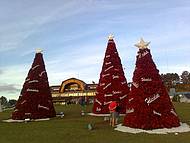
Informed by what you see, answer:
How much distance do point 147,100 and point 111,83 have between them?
12181mm

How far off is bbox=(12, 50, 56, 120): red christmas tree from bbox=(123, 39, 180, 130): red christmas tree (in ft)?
35.5

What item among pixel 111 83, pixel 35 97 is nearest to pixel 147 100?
pixel 111 83

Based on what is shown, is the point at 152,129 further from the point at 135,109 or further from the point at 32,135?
the point at 32,135

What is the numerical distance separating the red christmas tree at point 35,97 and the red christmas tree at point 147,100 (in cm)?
1081

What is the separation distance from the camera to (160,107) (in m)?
21.2

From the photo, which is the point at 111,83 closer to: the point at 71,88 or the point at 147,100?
the point at 147,100

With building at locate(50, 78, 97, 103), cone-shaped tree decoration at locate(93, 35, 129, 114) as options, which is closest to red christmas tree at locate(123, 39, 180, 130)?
cone-shaped tree decoration at locate(93, 35, 129, 114)

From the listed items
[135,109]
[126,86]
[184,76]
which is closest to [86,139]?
[135,109]

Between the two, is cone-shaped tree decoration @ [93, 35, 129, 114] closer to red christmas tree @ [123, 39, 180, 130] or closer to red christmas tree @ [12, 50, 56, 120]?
red christmas tree @ [12, 50, 56, 120]

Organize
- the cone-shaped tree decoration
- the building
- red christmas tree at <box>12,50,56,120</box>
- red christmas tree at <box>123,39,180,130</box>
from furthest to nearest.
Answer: the building < the cone-shaped tree decoration < red christmas tree at <box>12,50,56,120</box> < red christmas tree at <box>123,39,180,130</box>

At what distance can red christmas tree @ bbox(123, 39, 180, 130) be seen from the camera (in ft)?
68.1

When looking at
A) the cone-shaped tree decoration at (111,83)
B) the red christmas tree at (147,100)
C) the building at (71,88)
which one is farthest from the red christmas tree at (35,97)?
the building at (71,88)

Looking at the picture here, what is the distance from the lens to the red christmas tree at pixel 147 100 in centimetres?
2077

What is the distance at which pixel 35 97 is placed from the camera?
100ft
